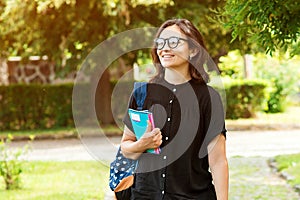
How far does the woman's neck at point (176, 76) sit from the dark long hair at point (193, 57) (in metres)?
0.03

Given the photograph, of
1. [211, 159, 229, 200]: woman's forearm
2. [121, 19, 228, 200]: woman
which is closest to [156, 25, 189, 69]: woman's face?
[121, 19, 228, 200]: woman

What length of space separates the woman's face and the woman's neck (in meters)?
0.03

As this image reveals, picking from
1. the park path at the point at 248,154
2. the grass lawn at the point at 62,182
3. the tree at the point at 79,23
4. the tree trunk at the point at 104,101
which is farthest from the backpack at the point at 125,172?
the tree trunk at the point at 104,101

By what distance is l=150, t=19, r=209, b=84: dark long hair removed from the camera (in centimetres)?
360

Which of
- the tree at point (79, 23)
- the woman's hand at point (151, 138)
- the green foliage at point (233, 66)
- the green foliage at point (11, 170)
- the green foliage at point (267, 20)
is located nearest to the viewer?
the woman's hand at point (151, 138)

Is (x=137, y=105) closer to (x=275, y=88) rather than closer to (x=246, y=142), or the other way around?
(x=246, y=142)

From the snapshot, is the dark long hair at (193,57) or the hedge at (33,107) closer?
the dark long hair at (193,57)

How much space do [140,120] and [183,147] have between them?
25 centimetres

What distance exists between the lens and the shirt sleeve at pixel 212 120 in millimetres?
3525

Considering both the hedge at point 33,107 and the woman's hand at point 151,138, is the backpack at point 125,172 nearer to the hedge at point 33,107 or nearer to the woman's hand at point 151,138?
the woman's hand at point 151,138

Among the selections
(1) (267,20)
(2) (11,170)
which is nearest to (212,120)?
(1) (267,20)

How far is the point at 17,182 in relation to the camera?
10414 mm

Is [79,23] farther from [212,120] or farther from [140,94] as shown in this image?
[212,120]

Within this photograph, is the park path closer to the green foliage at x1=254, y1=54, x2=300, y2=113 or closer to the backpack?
the backpack
